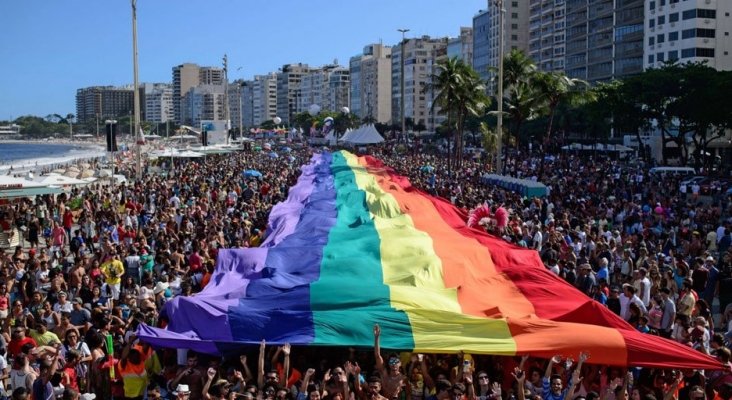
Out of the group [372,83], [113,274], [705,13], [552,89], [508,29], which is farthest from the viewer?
[372,83]

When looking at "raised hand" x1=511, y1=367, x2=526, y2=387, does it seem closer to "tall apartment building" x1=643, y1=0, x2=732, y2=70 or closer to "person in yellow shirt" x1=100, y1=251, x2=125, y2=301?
"person in yellow shirt" x1=100, y1=251, x2=125, y2=301

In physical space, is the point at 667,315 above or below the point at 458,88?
below

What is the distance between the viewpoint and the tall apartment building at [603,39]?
287 feet

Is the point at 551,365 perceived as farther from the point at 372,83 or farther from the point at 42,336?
the point at 372,83

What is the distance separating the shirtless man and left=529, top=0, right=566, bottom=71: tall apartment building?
104873 millimetres

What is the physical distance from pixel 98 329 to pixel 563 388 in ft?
20.5

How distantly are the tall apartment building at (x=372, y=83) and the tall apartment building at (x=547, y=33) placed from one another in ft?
148

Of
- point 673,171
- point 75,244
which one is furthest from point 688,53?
point 75,244

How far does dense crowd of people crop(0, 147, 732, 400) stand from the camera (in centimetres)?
888

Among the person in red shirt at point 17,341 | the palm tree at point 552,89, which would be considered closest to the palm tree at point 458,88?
the palm tree at point 552,89

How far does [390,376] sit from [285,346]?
1340 mm

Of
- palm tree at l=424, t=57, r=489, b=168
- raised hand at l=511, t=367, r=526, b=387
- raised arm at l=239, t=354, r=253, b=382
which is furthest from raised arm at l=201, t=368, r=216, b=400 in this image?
palm tree at l=424, t=57, r=489, b=168

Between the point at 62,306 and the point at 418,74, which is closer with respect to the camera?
the point at 62,306

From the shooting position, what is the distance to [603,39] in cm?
9431
